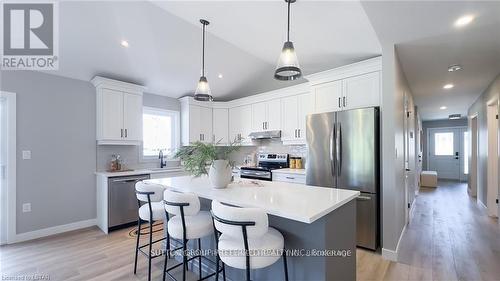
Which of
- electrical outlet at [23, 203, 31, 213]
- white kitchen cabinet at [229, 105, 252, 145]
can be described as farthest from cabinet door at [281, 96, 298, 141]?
electrical outlet at [23, 203, 31, 213]

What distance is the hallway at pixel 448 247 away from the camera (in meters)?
2.39

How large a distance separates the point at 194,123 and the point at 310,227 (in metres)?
3.86

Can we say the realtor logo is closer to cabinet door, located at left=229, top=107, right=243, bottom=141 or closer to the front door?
cabinet door, located at left=229, top=107, right=243, bottom=141

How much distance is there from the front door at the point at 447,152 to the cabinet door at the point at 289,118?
8739 mm

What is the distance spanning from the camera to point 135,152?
4441 mm

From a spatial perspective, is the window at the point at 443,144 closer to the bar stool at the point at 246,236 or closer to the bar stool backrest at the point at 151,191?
the bar stool at the point at 246,236

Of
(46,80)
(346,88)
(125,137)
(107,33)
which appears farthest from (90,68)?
(346,88)

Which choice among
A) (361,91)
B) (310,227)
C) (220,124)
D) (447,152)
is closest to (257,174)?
(220,124)

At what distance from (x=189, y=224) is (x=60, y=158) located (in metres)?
3.02

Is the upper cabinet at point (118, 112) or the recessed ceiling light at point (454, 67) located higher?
the recessed ceiling light at point (454, 67)

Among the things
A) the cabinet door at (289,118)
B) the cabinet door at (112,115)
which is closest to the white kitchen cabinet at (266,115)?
the cabinet door at (289,118)

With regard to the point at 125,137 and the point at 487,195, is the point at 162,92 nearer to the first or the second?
the point at 125,137

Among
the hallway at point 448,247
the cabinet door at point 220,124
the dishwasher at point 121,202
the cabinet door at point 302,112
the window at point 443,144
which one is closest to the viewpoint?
the hallway at point 448,247

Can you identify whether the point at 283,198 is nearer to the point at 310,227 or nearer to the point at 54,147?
the point at 310,227
